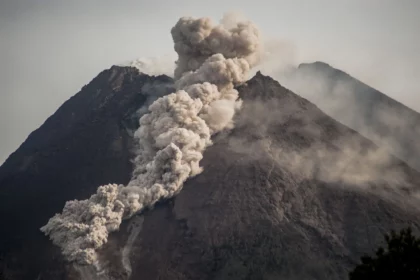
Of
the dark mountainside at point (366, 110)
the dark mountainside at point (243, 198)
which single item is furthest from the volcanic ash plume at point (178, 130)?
the dark mountainside at point (366, 110)

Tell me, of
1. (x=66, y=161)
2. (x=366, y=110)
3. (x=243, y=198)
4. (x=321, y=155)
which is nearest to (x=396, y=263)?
(x=243, y=198)

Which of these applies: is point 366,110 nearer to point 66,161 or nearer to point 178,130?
point 178,130

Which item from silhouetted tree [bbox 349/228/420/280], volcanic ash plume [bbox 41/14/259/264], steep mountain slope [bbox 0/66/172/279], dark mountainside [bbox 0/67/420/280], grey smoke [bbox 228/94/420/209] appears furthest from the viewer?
grey smoke [bbox 228/94/420/209]

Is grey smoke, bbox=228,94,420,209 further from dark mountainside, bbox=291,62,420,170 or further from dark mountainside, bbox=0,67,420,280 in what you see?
dark mountainside, bbox=291,62,420,170

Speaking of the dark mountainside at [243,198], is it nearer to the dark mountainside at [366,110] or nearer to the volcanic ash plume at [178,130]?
the volcanic ash plume at [178,130]

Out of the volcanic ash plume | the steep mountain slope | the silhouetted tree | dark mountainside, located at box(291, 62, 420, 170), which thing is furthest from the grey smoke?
the silhouetted tree

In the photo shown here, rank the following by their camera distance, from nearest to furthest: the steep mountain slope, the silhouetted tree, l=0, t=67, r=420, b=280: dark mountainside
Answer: the silhouetted tree → l=0, t=67, r=420, b=280: dark mountainside → the steep mountain slope
